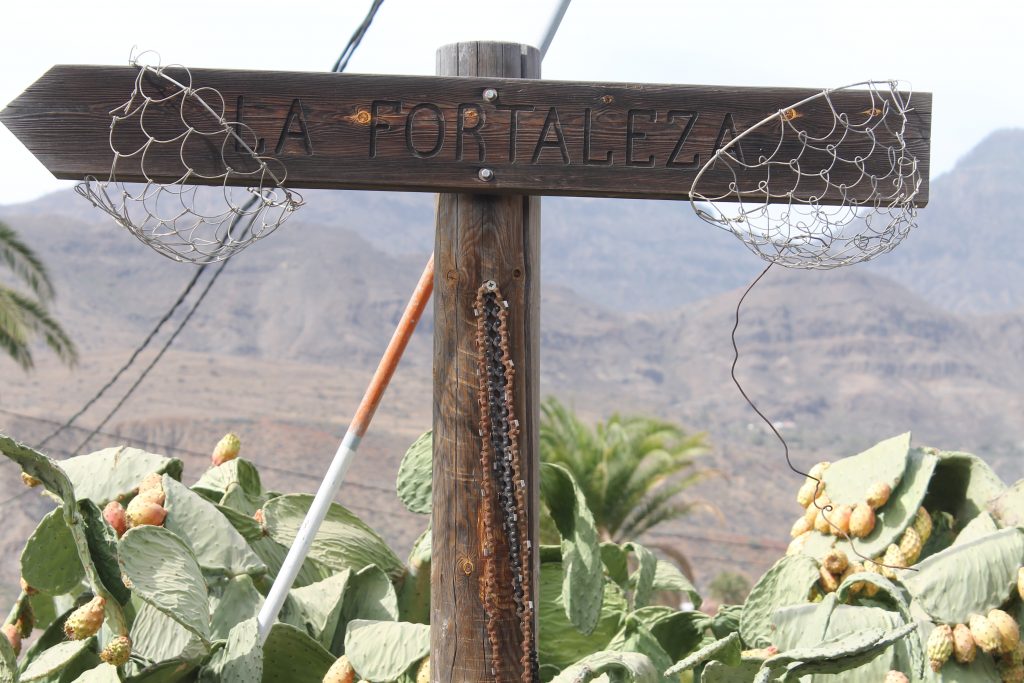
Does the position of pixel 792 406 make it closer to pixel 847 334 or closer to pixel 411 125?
pixel 847 334

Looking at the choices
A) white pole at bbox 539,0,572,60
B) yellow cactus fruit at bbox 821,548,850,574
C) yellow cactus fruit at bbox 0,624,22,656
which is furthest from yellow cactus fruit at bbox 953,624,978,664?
yellow cactus fruit at bbox 0,624,22,656

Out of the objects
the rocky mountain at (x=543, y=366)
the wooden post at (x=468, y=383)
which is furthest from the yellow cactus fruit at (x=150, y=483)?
the rocky mountain at (x=543, y=366)

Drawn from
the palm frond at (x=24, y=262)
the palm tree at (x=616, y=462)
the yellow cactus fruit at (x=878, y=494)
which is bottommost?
the palm tree at (x=616, y=462)

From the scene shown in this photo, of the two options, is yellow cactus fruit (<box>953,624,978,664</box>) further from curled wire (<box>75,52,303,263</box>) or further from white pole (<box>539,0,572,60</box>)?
curled wire (<box>75,52,303,263</box>)

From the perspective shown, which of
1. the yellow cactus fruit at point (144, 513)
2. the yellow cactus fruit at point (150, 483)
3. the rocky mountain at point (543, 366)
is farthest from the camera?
the rocky mountain at point (543, 366)

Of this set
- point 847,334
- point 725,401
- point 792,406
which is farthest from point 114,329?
point 847,334

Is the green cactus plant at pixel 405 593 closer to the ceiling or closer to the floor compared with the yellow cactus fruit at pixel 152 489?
closer to the floor

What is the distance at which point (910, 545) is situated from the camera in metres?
2.68

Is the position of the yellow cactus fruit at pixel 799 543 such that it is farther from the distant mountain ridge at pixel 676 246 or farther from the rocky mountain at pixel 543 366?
the distant mountain ridge at pixel 676 246

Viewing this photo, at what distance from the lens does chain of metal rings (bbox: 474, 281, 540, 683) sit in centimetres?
194

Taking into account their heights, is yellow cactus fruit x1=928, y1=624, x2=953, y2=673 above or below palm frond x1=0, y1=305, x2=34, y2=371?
below

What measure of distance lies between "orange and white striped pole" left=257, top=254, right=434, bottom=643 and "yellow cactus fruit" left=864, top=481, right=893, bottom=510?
123 cm

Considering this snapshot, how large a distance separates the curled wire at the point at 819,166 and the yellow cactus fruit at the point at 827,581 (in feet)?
3.47

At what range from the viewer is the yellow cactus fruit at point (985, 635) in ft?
7.93
